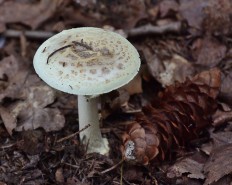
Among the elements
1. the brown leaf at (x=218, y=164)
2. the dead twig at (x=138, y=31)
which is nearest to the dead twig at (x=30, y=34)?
the dead twig at (x=138, y=31)

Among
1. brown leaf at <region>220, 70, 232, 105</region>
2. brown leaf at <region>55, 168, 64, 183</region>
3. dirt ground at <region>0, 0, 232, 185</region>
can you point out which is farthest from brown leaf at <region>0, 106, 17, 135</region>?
brown leaf at <region>220, 70, 232, 105</region>

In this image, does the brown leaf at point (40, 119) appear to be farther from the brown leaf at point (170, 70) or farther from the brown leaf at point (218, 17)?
the brown leaf at point (218, 17)

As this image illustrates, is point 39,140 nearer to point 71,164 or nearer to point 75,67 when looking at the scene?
point 71,164

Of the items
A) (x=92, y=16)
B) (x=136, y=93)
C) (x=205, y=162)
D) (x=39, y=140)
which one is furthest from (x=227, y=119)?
(x=92, y=16)

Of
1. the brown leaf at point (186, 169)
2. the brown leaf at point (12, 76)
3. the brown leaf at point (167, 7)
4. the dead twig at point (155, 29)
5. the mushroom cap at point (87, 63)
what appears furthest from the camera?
the brown leaf at point (167, 7)

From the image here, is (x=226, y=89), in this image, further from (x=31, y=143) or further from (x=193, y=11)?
(x=31, y=143)

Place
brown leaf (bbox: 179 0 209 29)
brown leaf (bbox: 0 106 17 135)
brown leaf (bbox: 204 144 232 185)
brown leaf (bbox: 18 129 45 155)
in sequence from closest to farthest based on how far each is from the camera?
brown leaf (bbox: 204 144 232 185)
brown leaf (bbox: 18 129 45 155)
brown leaf (bbox: 0 106 17 135)
brown leaf (bbox: 179 0 209 29)

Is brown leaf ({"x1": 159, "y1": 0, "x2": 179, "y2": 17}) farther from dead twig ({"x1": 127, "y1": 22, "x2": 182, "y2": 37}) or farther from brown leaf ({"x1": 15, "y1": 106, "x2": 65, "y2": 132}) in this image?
brown leaf ({"x1": 15, "y1": 106, "x2": 65, "y2": 132})
